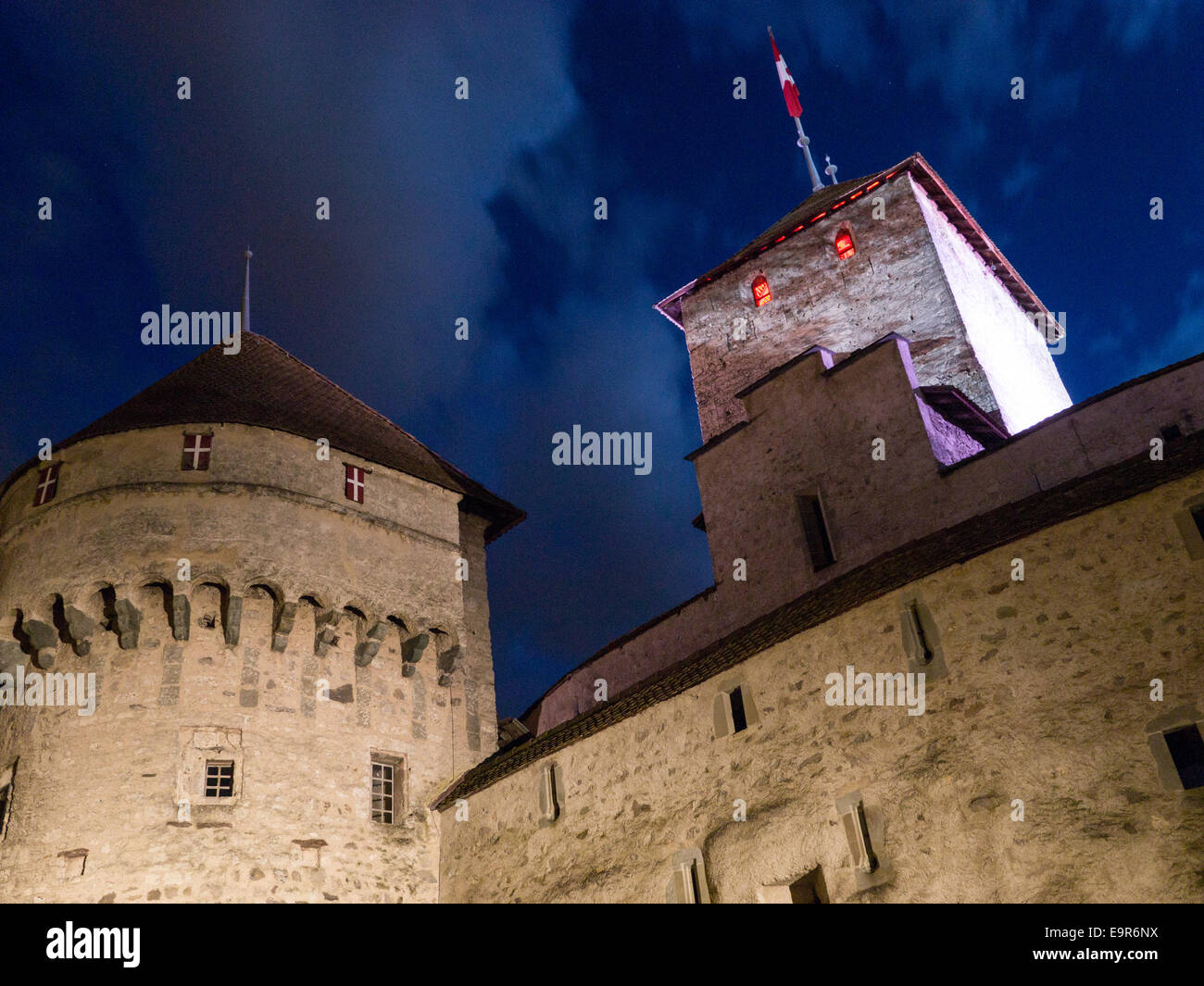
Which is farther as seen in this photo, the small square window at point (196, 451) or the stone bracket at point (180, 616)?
the small square window at point (196, 451)

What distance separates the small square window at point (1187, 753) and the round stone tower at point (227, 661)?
1164 centimetres

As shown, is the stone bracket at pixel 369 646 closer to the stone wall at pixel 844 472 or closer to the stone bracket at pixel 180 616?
the stone bracket at pixel 180 616

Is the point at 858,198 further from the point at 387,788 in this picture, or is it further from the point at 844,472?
the point at 387,788

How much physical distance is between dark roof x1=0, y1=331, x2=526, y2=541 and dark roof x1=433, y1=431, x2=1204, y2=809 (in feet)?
21.4

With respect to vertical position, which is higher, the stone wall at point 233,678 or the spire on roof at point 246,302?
the spire on roof at point 246,302

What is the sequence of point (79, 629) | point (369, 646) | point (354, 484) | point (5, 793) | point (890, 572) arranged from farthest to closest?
point (354, 484) < point (369, 646) < point (79, 629) < point (5, 793) < point (890, 572)

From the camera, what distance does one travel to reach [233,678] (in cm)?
1641

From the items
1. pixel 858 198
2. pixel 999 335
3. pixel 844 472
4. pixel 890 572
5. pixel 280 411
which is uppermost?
pixel 858 198

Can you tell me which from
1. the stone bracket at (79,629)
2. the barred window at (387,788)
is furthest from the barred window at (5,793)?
the barred window at (387,788)

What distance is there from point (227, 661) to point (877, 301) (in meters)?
16.8

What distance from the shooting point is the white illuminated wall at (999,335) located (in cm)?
2375

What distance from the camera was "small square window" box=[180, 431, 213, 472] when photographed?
17.8m

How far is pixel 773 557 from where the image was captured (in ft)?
61.5

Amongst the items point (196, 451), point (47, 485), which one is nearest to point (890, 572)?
point (196, 451)
